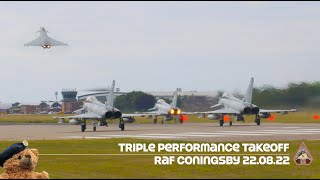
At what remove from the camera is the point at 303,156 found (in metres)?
25.3

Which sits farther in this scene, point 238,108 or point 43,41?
point 238,108

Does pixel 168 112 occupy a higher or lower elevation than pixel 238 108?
lower

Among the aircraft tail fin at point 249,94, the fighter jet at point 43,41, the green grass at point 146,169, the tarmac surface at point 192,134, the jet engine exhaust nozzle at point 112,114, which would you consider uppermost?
the fighter jet at point 43,41

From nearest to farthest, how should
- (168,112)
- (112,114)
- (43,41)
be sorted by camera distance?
1. (43,41)
2. (112,114)
3. (168,112)

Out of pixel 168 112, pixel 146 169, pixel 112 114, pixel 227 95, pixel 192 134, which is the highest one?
pixel 227 95

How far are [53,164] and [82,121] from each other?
37.8 meters

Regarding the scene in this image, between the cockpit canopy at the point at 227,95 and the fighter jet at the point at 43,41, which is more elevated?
the fighter jet at the point at 43,41

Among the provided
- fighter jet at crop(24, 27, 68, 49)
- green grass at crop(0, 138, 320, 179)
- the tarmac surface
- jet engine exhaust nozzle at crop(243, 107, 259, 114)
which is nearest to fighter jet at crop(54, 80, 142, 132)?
the tarmac surface

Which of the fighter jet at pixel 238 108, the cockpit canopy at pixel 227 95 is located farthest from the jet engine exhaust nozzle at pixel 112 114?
the cockpit canopy at pixel 227 95

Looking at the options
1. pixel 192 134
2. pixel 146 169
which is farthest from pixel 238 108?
pixel 146 169

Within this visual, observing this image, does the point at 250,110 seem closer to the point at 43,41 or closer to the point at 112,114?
the point at 112,114

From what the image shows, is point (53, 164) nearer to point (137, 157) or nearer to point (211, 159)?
point (137, 157)

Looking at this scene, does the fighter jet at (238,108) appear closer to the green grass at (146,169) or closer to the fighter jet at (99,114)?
the fighter jet at (99,114)

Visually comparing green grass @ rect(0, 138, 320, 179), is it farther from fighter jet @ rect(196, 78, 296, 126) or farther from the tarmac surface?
fighter jet @ rect(196, 78, 296, 126)
